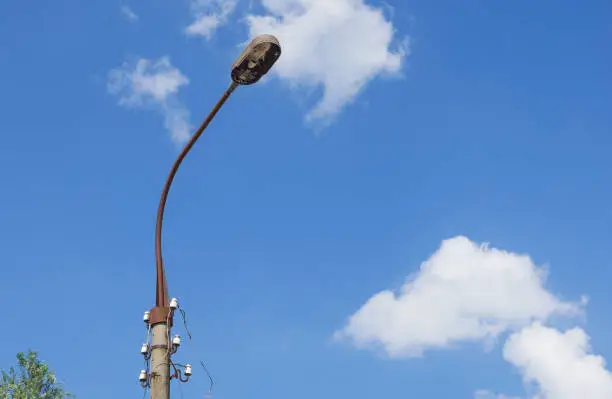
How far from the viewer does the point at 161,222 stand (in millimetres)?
7336

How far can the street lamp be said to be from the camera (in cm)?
629

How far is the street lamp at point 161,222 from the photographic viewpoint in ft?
20.6

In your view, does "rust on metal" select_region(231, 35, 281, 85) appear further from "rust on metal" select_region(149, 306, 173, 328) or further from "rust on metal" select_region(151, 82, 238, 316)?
"rust on metal" select_region(149, 306, 173, 328)

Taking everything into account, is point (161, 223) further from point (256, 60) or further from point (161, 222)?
point (256, 60)

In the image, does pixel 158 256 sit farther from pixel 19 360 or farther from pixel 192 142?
pixel 19 360

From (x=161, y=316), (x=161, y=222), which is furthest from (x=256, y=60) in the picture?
(x=161, y=316)

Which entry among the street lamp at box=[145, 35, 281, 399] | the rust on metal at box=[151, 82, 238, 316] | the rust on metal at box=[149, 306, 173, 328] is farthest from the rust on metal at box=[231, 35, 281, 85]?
the rust on metal at box=[149, 306, 173, 328]

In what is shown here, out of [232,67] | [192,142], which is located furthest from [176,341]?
[232,67]

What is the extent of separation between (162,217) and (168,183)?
14.7 inches

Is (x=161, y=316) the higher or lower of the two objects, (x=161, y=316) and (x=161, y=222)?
the lower

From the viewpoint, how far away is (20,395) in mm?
31828

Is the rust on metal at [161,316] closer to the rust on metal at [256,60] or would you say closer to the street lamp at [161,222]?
the street lamp at [161,222]

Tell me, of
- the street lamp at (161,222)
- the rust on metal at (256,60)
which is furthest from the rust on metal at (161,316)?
the rust on metal at (256,60)

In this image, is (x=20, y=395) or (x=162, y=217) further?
(x=20, y=395)
